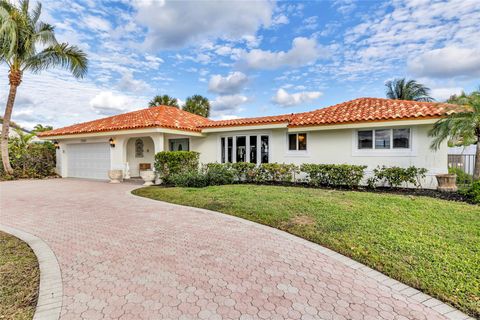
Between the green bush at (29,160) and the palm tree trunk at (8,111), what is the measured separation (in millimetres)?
751

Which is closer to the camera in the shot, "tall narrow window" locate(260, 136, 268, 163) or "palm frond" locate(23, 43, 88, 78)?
"tall narrow window" locate(260, 136, 268, 163)

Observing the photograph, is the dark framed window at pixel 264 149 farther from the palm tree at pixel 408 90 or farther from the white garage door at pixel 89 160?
the palm tree at pixel 408 90

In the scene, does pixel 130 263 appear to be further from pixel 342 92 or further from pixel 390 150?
pixel 342 92

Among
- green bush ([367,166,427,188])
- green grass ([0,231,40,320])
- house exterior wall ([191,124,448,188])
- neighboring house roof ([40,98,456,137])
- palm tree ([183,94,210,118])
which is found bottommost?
green grass ([0,231,40,320])

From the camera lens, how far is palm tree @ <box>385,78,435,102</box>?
26.1 metres

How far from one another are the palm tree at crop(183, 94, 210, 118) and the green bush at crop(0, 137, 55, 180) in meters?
14.4

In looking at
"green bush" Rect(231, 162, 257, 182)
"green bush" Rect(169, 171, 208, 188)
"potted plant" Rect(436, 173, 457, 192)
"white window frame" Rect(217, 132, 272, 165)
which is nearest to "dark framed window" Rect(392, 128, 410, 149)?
"potted plant" Rect(436, 173, 457, 192)

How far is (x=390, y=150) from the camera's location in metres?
13.2

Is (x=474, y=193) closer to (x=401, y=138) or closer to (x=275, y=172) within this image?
(x=401, y=138)

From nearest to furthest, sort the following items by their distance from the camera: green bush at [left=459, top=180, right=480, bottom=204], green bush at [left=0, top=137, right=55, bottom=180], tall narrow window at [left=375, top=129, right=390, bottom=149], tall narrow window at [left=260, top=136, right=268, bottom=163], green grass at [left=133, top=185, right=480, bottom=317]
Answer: green grass at [left=133, top=185, right=480, bottom=317], green bush at [left=459, top=180, right=480, bottom=204], tall narrow window at [left=375, top=129, right=390, bottom=149], tall narrow window at [left=260, top=136, right=268, bottom=163], green bush at [left=0, top=137, right=55, bottom=180]

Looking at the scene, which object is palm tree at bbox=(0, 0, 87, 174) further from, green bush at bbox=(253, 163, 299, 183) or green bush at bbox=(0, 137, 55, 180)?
green bush at bbox=(253, 163, 299, 183)

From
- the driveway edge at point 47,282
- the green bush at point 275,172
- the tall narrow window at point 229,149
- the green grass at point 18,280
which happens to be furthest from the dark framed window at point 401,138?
the green grass at point 18,280

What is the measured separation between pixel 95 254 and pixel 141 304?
2.37 m

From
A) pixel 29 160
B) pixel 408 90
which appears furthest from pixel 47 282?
pixel 408 90
